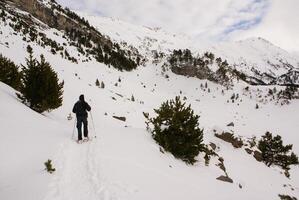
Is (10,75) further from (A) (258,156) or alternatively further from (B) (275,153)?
(B) (275,153)

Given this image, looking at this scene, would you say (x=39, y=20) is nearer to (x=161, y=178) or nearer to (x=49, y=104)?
(x=49, y=104)

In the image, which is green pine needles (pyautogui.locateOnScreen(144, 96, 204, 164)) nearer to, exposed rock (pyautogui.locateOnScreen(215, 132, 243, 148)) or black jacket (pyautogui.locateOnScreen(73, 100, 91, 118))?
black jacket (pyautogui.locateOnScreen(73, 100, 91, 118))

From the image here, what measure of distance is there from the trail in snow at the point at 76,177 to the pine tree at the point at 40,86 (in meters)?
4.47

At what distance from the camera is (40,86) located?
1386 centimetres

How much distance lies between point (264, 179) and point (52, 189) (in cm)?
1245

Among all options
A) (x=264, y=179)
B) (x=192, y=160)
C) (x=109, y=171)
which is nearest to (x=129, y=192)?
(x=109, y=171)

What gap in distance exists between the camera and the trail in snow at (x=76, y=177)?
21.4 ft

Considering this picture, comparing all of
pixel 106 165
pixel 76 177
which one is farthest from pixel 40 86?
pixel 76 177

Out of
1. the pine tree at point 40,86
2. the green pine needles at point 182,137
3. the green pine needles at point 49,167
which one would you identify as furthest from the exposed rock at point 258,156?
the green pine needles at point 49,167

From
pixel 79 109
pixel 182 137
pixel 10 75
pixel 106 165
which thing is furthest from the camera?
pixel 10 75

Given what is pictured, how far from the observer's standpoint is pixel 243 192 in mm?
11672

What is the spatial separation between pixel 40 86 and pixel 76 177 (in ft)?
24.9

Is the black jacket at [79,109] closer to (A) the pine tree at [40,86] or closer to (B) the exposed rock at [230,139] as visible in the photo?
(A) the pine tree at [40,86]

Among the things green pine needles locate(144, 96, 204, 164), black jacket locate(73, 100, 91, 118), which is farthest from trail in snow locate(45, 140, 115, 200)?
green pine needles locate(144, 96, 204, 164)
